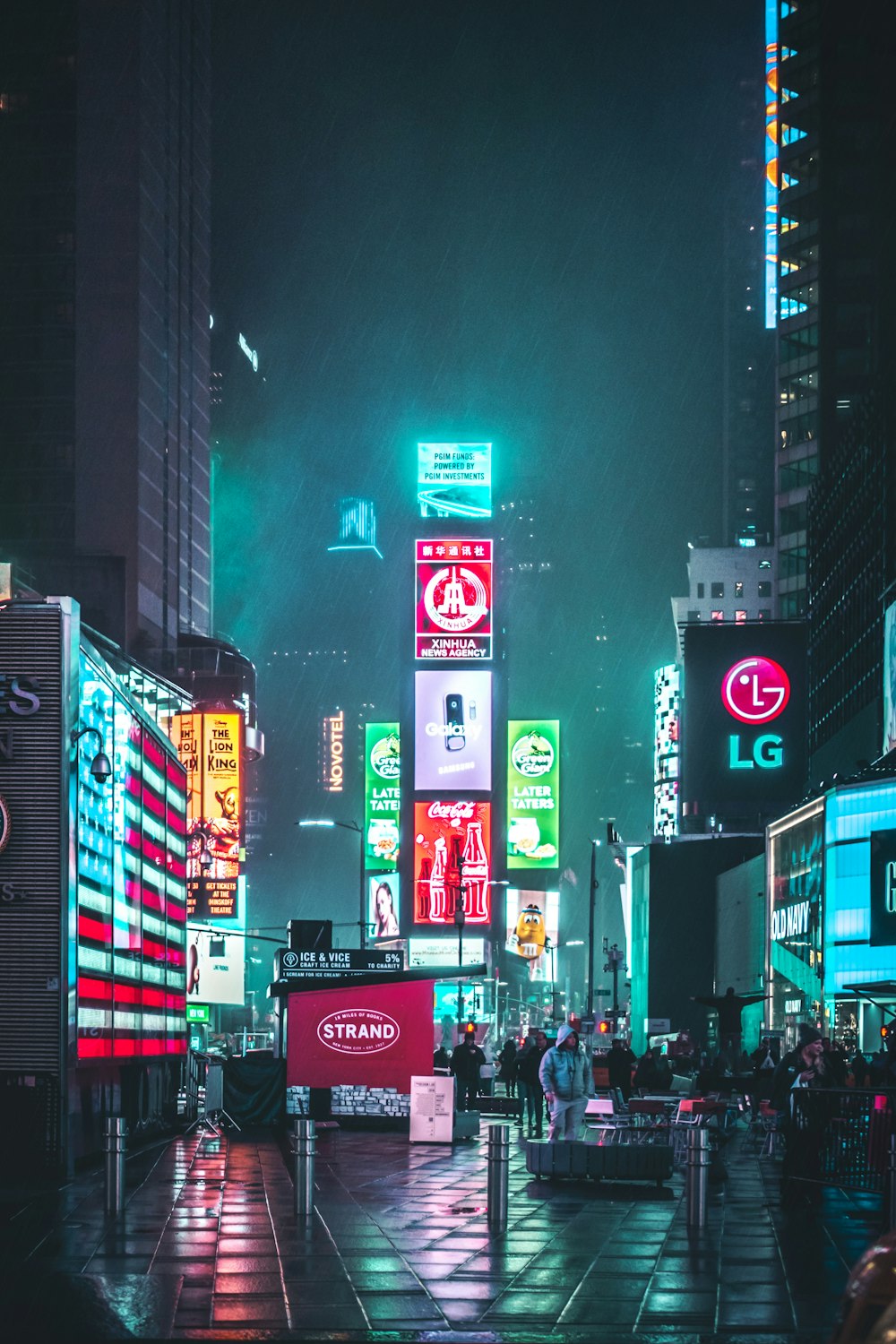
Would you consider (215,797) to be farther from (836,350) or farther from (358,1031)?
(836,350)

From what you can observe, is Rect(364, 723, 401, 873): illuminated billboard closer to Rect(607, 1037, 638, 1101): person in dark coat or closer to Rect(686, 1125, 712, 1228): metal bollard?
Rect(607, 1037, 638, 1101): person in dark coat

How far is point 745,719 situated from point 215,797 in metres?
25.1

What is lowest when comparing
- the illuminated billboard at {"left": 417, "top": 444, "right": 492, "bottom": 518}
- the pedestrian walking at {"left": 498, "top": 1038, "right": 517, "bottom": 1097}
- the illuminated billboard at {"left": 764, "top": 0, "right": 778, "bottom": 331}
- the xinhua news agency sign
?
the pedestrian walking at {"left": 498, "top": 1038, "right": 517, "bottom": 1097}

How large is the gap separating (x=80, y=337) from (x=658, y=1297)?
349 ft

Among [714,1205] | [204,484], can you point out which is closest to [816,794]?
[714,1205]

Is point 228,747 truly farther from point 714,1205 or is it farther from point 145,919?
point 714,1205

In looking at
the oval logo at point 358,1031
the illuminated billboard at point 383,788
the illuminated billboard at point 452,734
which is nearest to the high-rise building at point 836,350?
the illuminated billboard at point 452,734

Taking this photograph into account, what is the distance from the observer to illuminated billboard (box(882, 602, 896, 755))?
189 ft

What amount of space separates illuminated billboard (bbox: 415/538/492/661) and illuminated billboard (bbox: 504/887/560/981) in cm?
2168

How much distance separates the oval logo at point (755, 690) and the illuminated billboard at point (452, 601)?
23979 mm

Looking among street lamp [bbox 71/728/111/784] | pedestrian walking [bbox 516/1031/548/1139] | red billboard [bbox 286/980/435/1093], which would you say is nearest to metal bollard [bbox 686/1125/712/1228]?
street lamp [bbox 71/728/111/784]

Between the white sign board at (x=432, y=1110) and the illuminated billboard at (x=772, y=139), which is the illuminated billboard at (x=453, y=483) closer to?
the illuminated billboard at (x=772, y=139)

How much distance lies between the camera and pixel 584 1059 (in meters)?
27.3

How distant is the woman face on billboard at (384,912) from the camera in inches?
3984
